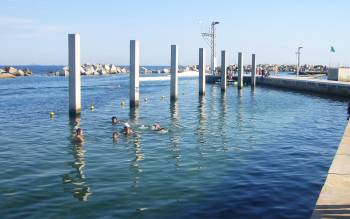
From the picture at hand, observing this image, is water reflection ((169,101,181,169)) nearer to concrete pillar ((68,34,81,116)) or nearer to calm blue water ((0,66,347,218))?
calm blue water ((0,66,347,218))

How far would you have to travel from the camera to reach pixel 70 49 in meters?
32.2

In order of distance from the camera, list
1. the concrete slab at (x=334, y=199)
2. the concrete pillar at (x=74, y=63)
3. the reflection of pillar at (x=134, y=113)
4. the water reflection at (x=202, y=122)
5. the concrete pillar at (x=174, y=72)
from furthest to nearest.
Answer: the concrete pillar at (x=174, y=72), the reflection of pillar at (x=134, y=113), the concrete pillar at (x=74, y=63), the water reflection at (x=202, y=122), the concrete slab at (x=334, y=199)

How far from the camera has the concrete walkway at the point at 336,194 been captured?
9781mm

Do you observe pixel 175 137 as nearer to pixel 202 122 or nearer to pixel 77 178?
pixel 202 122

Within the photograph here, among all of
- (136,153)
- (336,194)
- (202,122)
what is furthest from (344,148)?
(202,122)

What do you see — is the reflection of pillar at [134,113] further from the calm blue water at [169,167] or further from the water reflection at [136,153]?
the water reflection at [136,153]

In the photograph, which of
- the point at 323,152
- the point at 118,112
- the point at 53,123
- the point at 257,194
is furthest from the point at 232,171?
the point at 118,112

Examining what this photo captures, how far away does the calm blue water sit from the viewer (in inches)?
506

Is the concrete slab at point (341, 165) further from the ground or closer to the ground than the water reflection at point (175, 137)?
further from the ground

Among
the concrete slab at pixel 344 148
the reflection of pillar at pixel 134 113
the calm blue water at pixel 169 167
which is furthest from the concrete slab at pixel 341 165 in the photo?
the reflection of pillar at pixel 134 113

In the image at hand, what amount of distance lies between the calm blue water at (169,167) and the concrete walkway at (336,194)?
1.10 meters

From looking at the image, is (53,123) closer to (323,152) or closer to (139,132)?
(139,132)

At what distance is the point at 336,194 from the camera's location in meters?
11.1

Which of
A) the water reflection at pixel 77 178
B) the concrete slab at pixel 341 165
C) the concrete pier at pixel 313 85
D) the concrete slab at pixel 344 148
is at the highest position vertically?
the concrete pier at pixel 313 85
